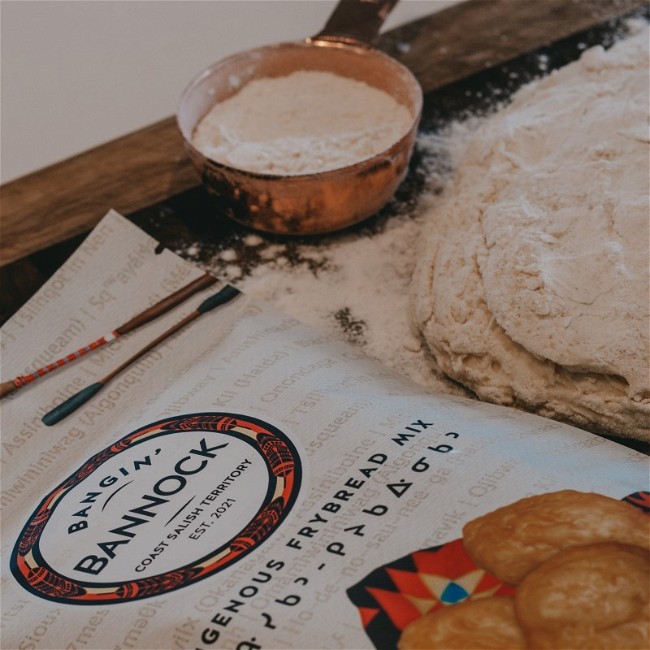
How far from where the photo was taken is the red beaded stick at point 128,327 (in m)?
0.99

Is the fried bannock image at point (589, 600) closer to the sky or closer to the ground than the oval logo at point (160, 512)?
closer to the ground

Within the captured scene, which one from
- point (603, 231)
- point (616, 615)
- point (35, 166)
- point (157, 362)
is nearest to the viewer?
point (616, 615)

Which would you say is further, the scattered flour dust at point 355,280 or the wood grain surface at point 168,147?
the wood grain surface at point 168,147

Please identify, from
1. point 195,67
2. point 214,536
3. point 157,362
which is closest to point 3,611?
point 214,536

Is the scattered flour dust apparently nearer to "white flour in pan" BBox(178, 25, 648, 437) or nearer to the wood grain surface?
"white flour in pan" BBox(178, 25, 648, 437)

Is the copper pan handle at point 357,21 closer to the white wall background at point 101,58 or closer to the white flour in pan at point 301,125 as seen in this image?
the white flour in pan at point 301,125

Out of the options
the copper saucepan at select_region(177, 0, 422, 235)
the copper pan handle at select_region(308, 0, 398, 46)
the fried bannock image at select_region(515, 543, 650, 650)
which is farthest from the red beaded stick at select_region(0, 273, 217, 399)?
the fried bannock image at select_region(515, 543, 650, 650)

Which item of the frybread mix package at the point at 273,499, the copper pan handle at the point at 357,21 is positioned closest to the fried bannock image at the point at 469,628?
the frybread mix package at the point at 273,499

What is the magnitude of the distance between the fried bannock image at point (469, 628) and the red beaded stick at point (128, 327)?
0.60 meters

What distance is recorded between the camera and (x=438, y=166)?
1.28 m

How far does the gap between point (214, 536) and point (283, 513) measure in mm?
65

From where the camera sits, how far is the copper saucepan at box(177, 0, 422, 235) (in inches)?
42.6

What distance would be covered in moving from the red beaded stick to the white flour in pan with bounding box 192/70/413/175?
20cm

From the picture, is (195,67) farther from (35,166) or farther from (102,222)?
(102,222)
